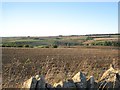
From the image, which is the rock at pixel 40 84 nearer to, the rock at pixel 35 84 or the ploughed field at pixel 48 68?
the rock at pixel 35 84

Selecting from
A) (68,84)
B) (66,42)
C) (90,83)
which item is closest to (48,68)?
(90,83)

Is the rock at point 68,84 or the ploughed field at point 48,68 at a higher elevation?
the rock at point 68,84

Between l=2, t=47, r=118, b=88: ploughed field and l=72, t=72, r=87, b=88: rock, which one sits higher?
l=72, t=72, r=87, b=88: rock

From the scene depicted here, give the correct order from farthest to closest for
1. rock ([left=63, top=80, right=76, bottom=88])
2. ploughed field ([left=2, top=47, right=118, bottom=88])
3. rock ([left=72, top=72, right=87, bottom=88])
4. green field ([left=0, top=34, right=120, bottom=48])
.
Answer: green field ([left=0, top=34, right=120, bottom=48]) → ploughed field ([left=2, top=47, right=118, bottom=88]) → rock ([left=72, top=72, right=87, bottom=88]) → rock ([left=63, top=80, right=76, bottom=88])

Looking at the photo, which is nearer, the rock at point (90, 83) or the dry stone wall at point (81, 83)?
the dry stone wall at point (81, 83)

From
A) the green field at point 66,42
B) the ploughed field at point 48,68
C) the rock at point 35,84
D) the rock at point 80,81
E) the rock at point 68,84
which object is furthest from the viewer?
the green field at point 66,42

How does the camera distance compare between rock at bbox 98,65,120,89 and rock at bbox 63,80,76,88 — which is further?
rock at bbox 98,65,120,89

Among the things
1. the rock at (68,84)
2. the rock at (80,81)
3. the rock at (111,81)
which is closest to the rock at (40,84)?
the rock at (68,84)

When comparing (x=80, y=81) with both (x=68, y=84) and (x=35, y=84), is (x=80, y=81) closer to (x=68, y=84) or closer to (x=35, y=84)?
(x=68, y=84)

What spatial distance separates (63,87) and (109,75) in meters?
0.96

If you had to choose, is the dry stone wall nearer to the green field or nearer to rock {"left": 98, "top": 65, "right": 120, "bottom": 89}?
rock {"left": 98, "top": 65, "right": 120, "bottom": 89}

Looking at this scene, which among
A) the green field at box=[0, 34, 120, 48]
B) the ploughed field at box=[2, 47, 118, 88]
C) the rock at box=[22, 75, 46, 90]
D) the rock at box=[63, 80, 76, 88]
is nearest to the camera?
the rock at box=[22, 75, 46, 90]

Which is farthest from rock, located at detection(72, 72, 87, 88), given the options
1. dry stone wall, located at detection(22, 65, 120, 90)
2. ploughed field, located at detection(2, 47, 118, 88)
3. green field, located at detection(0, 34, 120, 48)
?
green field, located at detection(0, 34, 120, 48)

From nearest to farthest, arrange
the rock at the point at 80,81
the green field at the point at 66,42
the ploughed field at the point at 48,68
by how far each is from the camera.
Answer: the rock at the point at 80,81 → the ploughed field at the point at 48,68 → the green field at the point at 66,42
